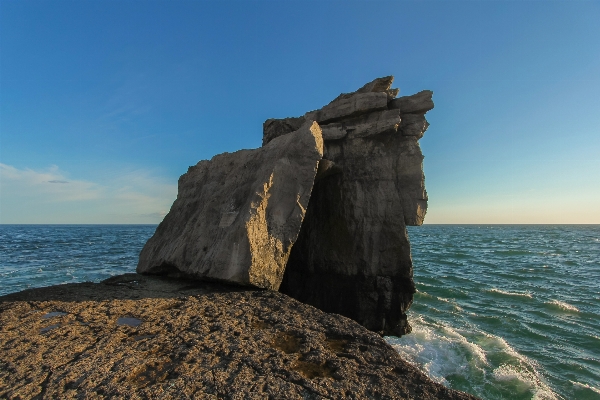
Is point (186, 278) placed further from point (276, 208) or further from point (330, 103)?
point (330, 103)

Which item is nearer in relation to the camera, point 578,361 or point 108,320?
point 108,320

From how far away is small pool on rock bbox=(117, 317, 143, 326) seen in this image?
210 inches

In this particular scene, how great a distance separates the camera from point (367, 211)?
9930mm

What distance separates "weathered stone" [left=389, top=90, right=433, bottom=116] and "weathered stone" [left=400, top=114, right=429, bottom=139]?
0.59 feet

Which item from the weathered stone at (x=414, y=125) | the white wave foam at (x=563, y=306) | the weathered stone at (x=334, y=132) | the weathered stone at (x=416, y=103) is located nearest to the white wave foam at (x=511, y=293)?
the white wave foam at (x=563, y=306)

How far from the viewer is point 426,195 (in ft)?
32.1

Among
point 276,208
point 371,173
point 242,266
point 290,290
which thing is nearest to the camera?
point 242,266

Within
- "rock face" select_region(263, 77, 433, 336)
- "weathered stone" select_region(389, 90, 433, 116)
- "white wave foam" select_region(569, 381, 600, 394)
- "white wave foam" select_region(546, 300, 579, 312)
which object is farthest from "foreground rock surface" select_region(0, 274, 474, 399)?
"white wave foam" select_region(546, 300, 579, 312)

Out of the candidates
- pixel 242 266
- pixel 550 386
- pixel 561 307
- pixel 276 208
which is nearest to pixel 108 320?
pixel 242 266

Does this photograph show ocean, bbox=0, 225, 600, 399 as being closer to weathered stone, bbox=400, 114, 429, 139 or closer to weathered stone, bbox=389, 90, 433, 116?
weathered stone, bbox=400, 114, 429, 139

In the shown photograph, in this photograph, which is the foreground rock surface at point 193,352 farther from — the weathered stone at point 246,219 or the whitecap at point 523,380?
the whitecap at point 523,380

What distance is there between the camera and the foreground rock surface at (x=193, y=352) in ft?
11.6

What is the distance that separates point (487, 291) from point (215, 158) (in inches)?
577

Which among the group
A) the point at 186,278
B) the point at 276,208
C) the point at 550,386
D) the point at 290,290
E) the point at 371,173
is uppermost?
the point at 371,173
